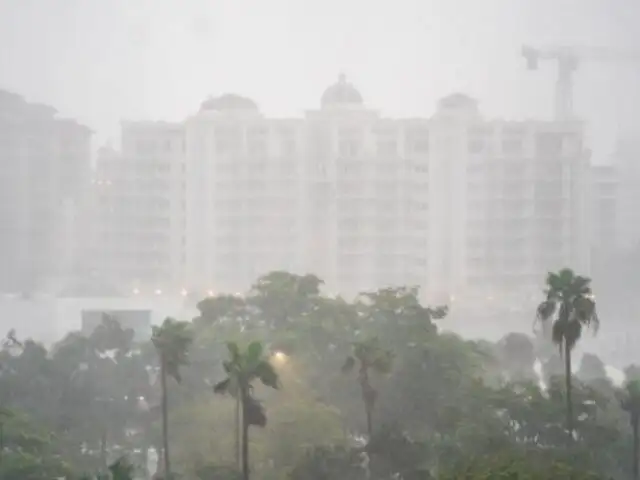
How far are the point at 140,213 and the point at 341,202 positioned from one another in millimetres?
2880

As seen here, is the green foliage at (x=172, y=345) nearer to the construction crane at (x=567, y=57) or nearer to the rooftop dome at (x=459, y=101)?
the rooftop dome at (x=459, y=101)

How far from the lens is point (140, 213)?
10641mm

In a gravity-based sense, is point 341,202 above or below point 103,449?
above

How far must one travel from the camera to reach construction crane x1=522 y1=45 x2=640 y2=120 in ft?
33.1

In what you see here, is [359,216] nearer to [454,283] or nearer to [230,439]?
[454,283]

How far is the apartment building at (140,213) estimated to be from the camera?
10.4 meters

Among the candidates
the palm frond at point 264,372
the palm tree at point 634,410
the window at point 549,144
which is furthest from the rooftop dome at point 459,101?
the palm frond at point 264,372

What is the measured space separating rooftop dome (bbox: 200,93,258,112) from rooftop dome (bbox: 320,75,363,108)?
1.05m

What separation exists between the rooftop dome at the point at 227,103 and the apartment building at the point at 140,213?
50 cm

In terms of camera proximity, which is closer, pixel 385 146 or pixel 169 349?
pixel 169 349

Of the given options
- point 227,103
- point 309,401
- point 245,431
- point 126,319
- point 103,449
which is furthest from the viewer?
point 227,103

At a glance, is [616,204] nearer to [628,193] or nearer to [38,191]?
[628,193]

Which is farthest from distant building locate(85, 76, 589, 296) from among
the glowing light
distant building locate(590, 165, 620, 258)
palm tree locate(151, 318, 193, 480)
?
palm tree locate(151, 318, 193, 480)

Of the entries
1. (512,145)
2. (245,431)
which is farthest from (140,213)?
(245,431)
